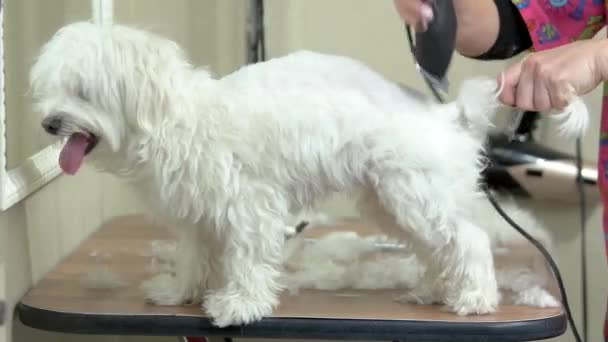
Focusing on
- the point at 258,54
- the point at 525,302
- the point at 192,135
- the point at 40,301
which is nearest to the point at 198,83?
the point at 192,135

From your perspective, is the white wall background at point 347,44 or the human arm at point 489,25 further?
the white wall background at point 347,44

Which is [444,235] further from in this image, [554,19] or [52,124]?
[52,124]

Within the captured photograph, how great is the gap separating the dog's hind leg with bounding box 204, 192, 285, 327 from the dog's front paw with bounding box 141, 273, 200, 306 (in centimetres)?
5

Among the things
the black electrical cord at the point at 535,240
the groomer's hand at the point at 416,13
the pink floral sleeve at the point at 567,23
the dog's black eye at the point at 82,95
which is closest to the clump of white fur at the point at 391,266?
the black electrical cord at the point at 535,240

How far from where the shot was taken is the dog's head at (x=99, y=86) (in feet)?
2.59

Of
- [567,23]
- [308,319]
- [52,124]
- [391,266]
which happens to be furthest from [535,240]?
[52,124]

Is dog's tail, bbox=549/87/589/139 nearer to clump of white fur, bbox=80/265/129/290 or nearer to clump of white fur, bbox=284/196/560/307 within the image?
clump of white fur, bbox=284/196/560/307

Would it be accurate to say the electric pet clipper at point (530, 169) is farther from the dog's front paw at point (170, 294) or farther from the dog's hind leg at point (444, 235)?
the dog's front paw at point (170, 294)

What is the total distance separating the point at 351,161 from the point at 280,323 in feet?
0.63

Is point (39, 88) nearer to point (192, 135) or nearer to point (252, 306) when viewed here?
point (192, 135)

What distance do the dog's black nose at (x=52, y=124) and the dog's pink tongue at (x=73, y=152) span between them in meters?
0.02

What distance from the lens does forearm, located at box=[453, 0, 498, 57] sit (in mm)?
950

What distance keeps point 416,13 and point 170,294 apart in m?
0.42

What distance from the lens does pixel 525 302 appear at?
0.92m
